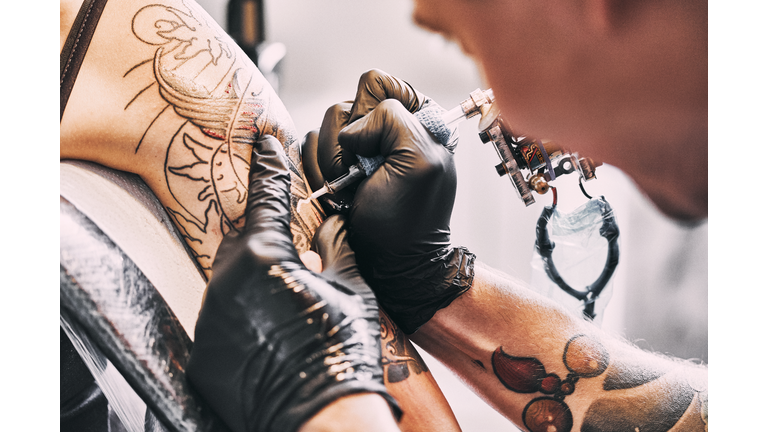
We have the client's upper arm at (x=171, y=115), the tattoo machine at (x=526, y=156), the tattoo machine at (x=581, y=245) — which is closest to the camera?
the client's upper arm at (x=171, y=115)

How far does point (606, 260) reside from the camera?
3.16ft

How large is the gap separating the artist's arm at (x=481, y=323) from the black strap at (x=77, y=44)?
436 mm

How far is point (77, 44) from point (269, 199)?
0.39 m

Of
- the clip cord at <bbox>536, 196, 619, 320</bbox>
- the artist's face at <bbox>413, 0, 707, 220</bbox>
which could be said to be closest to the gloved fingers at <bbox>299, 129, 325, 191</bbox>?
the artist's face at <bbox>413, 0, 707, 220</bbox>

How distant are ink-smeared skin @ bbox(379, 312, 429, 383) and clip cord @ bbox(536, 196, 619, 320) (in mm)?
418

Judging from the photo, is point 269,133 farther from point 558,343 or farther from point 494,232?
point 558,343

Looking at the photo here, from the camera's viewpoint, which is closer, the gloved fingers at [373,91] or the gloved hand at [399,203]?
the gloved hand at [399,203]

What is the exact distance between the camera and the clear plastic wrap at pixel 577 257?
950 millimetres

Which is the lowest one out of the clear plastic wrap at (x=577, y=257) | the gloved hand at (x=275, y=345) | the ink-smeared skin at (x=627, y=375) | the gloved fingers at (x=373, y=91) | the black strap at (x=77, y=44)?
the ink-smeared skin at (x=627, y=375)

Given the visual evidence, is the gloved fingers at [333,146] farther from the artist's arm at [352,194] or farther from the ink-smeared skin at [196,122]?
the ink-smeared skin at [196,122]

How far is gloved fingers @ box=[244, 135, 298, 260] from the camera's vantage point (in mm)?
596

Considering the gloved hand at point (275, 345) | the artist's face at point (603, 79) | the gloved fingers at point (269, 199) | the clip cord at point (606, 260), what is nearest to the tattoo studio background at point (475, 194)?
the clip cord at point (606, 260)
